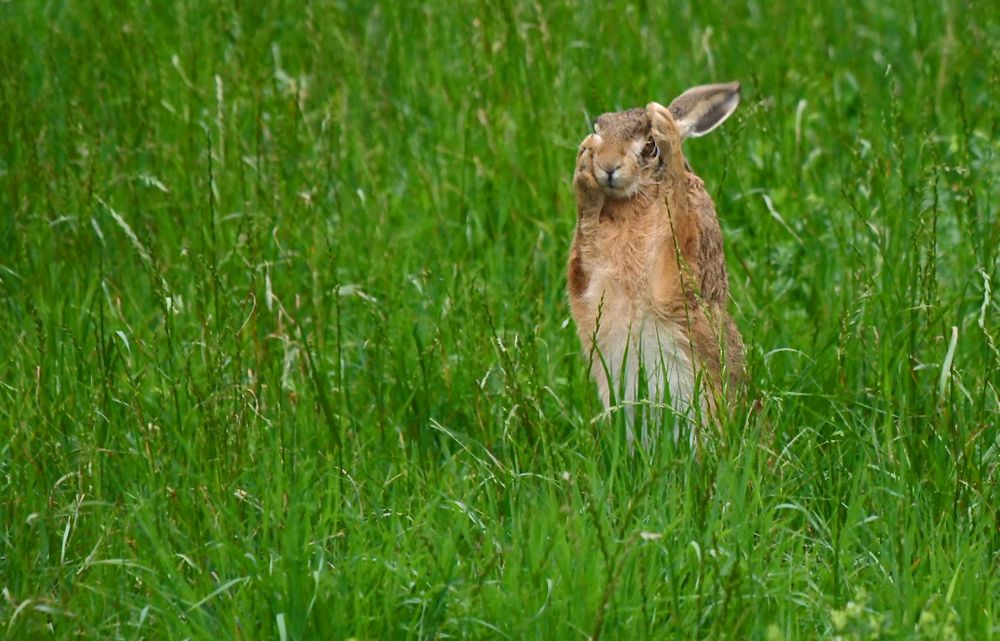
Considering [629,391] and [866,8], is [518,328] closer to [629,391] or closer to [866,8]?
[629,391]

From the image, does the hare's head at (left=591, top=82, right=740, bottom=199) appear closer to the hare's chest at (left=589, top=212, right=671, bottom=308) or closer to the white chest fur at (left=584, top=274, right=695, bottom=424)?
the hare's chest at (left=589, top=212, right=671, bottom=308)

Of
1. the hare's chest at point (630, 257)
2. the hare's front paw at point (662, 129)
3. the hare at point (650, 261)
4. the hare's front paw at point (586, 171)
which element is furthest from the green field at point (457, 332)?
the hare's front paw at point (662, 129)

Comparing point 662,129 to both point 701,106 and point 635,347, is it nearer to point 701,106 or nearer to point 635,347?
point 701,106

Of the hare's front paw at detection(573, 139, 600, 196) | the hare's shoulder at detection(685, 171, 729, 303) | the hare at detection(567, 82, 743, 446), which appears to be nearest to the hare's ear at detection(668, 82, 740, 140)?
the hare at detection(567, 82, 743, 446)

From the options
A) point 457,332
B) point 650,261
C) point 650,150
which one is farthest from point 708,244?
point 457,332

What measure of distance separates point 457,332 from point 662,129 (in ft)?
3.06

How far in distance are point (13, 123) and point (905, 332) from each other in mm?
3094

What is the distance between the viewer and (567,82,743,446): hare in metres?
4.16

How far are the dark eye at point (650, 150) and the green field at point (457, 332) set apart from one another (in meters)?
0.50

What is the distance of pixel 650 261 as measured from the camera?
167 inches

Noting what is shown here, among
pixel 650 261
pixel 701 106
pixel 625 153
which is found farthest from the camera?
pixel 701 106

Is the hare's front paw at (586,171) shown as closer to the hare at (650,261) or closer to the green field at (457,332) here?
the hare at (650,261)

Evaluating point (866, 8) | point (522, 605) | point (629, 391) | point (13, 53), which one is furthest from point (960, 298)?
point (13, 53)

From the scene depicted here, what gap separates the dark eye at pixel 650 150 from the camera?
13.7 ft
